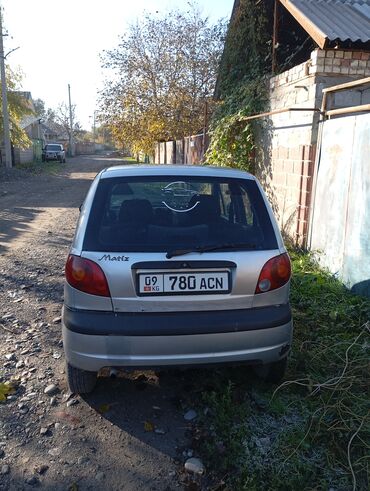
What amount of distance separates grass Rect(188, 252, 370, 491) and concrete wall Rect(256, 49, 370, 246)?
103 inches

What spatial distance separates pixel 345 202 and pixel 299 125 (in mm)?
1769

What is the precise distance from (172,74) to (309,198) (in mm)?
15110

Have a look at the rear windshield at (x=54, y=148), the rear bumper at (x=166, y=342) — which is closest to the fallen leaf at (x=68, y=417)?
the rear bumper at (x=166, y=342)

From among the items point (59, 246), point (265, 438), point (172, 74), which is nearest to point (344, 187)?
point (265, 438)

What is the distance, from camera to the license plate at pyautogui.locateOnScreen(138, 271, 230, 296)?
8.02ft

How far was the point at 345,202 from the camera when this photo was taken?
183 inches

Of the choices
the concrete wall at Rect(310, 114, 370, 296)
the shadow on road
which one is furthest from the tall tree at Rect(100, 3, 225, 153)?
the concrete wall at Rect(310, 114, 370, 296)

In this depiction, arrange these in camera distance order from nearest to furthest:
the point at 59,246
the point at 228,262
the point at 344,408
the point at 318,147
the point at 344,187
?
the point at 228,262
the point at 344,408
the point at 344,187
the point at 318,147
the point at 59,246

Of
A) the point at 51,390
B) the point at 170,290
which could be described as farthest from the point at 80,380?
the point at 170,290

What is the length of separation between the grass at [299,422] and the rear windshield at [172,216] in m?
1.06

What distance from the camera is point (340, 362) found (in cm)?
327

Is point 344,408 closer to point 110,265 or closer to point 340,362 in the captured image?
point 340,362

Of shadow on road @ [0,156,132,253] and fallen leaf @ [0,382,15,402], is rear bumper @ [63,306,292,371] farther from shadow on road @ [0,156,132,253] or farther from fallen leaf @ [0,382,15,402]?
shadow on road @ [0,156,132,253]

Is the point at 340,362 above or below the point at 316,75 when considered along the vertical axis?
below
